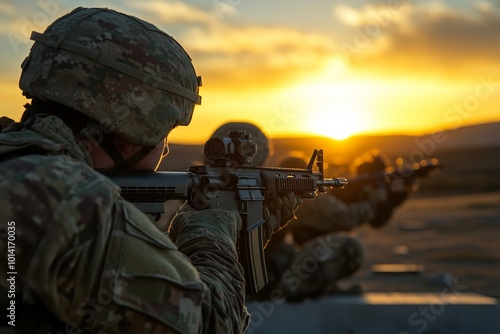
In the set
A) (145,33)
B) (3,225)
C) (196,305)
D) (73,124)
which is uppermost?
(145,33)

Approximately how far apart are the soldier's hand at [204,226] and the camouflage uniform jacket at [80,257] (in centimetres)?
44

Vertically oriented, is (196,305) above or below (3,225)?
below

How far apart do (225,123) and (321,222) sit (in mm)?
2466

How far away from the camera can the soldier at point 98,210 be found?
1.68 m

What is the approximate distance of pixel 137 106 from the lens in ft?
7.70

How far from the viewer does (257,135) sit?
679 cm

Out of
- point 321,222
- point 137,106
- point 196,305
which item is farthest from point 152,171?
point 321,222

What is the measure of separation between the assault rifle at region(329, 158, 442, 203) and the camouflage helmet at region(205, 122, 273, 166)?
253 cm

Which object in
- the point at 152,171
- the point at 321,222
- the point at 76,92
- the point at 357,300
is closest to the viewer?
the point at 76,92

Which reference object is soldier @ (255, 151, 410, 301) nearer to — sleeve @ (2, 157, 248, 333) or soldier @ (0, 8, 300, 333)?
soldier @ (0, 8, 300, 333)

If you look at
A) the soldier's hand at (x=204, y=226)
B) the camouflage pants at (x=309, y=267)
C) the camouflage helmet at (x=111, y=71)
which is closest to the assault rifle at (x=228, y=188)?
the soldier's hand at (x=204, y=226)

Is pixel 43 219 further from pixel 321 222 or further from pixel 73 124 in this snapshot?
pixel 321 222

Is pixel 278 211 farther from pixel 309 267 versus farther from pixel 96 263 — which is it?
pixel 309 267

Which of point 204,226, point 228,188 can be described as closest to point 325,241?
point 228,188
